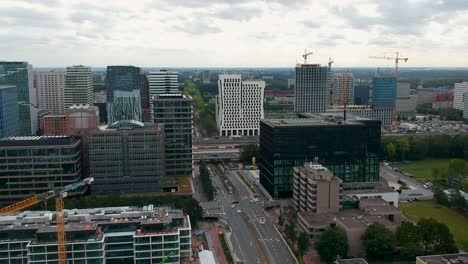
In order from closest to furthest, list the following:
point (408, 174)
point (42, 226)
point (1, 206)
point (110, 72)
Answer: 1. point (42, 226)
2. point (1, 206)
3. point (408, 174)
4. point (110, 72)

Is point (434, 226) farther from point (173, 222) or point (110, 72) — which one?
point (110, 72)

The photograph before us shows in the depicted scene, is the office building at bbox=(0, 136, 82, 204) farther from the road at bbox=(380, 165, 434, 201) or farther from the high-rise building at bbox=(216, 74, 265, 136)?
the high-rise building at bbox=(216, 74, 265, 136)

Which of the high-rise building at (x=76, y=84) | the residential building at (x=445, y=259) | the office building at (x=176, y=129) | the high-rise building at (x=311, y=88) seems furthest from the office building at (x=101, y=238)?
the high-rise building at (x=76, y=84)

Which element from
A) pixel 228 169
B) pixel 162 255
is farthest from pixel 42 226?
pixel 228 169

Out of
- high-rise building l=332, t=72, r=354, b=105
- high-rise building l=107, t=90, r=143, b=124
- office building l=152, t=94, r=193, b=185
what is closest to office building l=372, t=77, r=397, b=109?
high-rise building l=332, t=72, r=354, b=105

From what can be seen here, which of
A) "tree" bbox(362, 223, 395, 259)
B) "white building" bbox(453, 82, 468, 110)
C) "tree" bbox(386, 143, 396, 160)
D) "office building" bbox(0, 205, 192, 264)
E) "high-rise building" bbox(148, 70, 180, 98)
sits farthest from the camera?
"white building" bbox(453, 82, 468, 110)

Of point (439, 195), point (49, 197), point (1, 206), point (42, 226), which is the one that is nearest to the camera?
point (42, 226)
